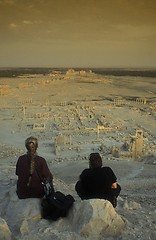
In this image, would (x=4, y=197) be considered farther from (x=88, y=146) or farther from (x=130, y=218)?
(x=88, y=146)

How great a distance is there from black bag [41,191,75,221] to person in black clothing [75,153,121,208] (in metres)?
0.29

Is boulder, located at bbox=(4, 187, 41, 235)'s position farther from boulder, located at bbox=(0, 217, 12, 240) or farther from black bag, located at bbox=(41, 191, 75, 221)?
boulder, located at bbox=(0, 217, 12, 240)

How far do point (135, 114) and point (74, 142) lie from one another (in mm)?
14159

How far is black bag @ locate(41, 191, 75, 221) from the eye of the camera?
540 centimetres

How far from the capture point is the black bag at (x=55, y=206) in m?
A: 5.40

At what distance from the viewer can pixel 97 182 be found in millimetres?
5438

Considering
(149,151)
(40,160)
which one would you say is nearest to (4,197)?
(40,160)

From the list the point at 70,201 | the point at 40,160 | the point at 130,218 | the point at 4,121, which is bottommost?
the point at 4,121

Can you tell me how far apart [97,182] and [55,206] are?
723mm

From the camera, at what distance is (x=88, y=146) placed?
798 inches

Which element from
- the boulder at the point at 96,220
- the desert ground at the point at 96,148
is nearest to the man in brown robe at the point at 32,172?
the desert ground at the point at 96,148

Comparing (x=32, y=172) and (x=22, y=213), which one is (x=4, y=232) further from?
(x=32, y=172)

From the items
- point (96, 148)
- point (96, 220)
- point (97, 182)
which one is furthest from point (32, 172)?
point (96, 148)

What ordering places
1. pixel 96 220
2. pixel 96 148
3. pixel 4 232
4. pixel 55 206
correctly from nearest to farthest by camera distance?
pixel 4 232, pixel 96 220, pixel 55 206, pixel 96 148
